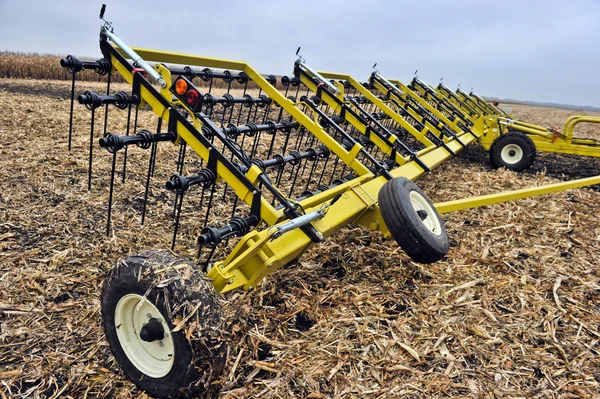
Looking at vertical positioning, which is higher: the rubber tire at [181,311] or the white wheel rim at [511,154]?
the white wheel rim at [511,154]

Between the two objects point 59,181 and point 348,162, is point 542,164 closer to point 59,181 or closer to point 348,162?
point 348,162

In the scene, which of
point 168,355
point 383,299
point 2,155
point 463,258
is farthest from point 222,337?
point 2,155

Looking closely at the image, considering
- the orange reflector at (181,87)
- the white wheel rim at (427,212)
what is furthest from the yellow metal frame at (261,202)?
the white wheel rim at (427,212)

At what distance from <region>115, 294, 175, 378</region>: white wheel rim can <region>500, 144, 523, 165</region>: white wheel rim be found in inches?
295

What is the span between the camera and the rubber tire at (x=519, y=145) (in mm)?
7430

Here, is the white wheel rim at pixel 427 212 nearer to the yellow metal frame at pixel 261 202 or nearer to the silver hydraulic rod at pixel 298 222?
the yellow metal frame at pixel 261 202

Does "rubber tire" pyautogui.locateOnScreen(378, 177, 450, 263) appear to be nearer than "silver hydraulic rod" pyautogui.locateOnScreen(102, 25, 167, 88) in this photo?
Yes

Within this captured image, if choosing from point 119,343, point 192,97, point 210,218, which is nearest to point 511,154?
point 210,218

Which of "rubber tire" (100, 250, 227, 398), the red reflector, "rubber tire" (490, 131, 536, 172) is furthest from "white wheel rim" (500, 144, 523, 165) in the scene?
"rubber tire" (100, 250, 227, 398)

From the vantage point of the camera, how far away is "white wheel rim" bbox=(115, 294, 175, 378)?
199cm

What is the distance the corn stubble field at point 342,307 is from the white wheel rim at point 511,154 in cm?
303

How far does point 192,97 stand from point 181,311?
5.11 feet

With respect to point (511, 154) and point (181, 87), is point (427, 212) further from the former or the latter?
point (511, 154)

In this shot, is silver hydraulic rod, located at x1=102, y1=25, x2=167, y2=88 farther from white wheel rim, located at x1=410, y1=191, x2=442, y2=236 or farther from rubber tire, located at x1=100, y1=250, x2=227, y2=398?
white wheel rim, located at x1=410, y1=191, x2=442, y2=236
